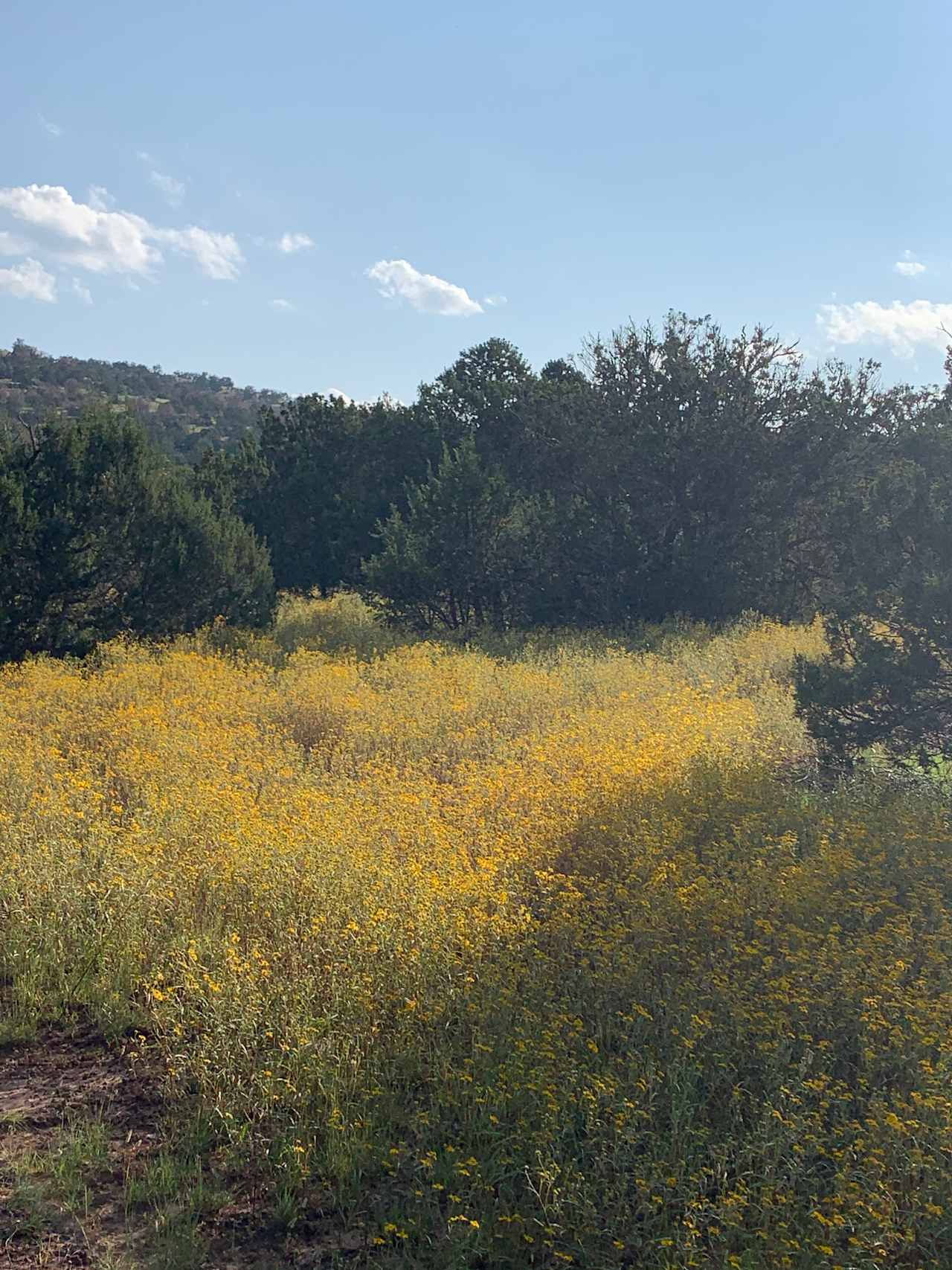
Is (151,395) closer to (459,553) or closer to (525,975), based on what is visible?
(459,553)

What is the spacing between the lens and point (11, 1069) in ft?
14.0

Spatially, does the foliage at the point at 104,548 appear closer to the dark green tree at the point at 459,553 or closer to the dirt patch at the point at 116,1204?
the dark green tree at the point at 459,553

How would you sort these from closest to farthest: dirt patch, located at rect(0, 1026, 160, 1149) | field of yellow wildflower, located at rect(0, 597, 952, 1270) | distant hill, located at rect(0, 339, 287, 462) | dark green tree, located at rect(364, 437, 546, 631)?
field of yellow wildflower, located at rect(0, 597, 952, 1270)
dirt patch, located at rect(0, 1026, 160, 1149)
dark green tree, located at rect(364, 437, 546, 631)
distant hill, located at rect(0, 339, 287, 462)

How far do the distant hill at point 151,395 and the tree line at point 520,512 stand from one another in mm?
17051

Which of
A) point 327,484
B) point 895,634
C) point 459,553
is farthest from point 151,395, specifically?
point 895,634

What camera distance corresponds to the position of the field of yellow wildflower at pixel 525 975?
3.11m

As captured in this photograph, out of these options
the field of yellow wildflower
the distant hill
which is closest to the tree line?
the field of yellow wildflower

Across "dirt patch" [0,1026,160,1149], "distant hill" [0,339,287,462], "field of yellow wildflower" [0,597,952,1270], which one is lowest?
"dirt patch" [0,1026,160,1149]

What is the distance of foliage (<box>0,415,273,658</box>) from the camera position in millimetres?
14469

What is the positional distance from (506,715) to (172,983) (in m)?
5.85

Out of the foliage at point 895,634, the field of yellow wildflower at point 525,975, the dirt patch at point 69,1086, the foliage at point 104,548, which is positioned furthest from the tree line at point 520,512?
the dirt patch at point 69,1086

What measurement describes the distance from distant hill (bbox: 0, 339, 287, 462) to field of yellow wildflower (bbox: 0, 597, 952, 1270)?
32.9 m

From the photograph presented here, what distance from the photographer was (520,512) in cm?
1828

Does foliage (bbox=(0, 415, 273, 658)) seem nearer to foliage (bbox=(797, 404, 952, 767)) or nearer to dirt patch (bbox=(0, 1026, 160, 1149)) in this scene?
dirt patch (bbox=(0, 1026, 160, 1149))
